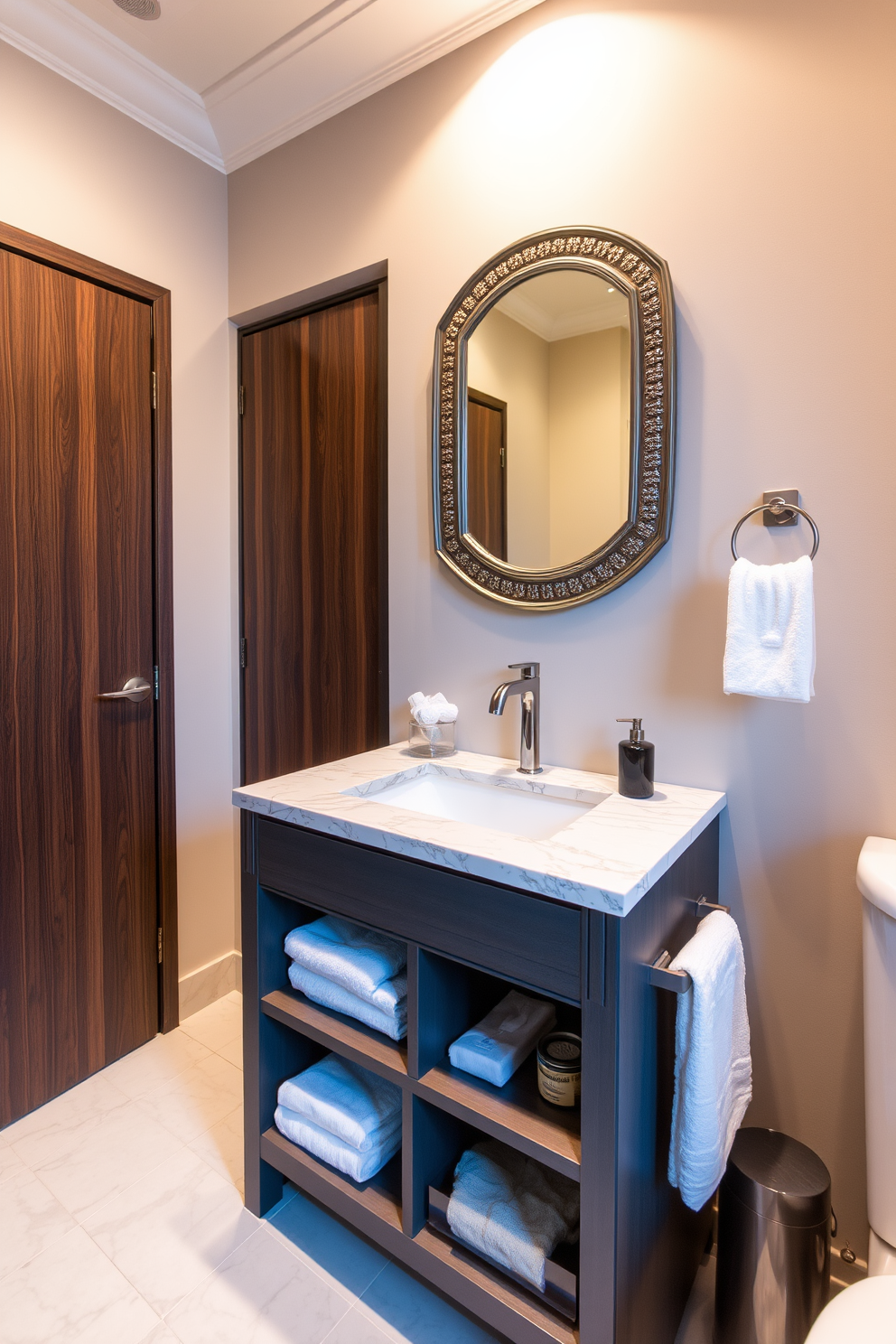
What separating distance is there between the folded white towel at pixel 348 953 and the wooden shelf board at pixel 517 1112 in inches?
7.0

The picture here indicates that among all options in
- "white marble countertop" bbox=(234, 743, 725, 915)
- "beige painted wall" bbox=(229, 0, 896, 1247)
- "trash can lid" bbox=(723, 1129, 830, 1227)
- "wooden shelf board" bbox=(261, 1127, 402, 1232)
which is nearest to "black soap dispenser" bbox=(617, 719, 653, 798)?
"white marble countertop" bbox=(234, 743, 725, 915)

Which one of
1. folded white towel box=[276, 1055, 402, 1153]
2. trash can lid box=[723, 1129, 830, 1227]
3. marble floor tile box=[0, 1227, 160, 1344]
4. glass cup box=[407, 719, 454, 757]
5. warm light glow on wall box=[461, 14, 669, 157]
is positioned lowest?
marble floor tile box=[0, 1227, 160, 1344]

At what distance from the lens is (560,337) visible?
1485mm

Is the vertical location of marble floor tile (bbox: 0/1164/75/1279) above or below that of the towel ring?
below

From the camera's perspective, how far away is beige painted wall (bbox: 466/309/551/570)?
1.52 m

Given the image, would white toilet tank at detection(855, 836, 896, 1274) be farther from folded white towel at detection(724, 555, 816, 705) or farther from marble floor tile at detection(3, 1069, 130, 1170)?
marble floor tile at detection(3, 1069, 130, 1170)

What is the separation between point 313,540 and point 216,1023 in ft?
4.82

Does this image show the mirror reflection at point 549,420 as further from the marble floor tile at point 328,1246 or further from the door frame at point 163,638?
the marble floor tile at point 328,1246

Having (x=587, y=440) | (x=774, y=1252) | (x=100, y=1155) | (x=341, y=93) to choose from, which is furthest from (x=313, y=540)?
(x=774, y=1252)

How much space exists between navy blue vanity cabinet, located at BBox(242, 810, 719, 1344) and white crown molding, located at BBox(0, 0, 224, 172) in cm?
183

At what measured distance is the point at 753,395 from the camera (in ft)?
4.21

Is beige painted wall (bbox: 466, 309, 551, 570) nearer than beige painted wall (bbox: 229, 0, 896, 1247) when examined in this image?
No

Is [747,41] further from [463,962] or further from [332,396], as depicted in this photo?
[463,962]

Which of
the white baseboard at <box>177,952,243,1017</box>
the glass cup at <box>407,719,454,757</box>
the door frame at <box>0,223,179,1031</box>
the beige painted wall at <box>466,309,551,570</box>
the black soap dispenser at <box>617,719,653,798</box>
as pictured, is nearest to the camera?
the black soap dispenser at <box>617,719,653,798</box>
